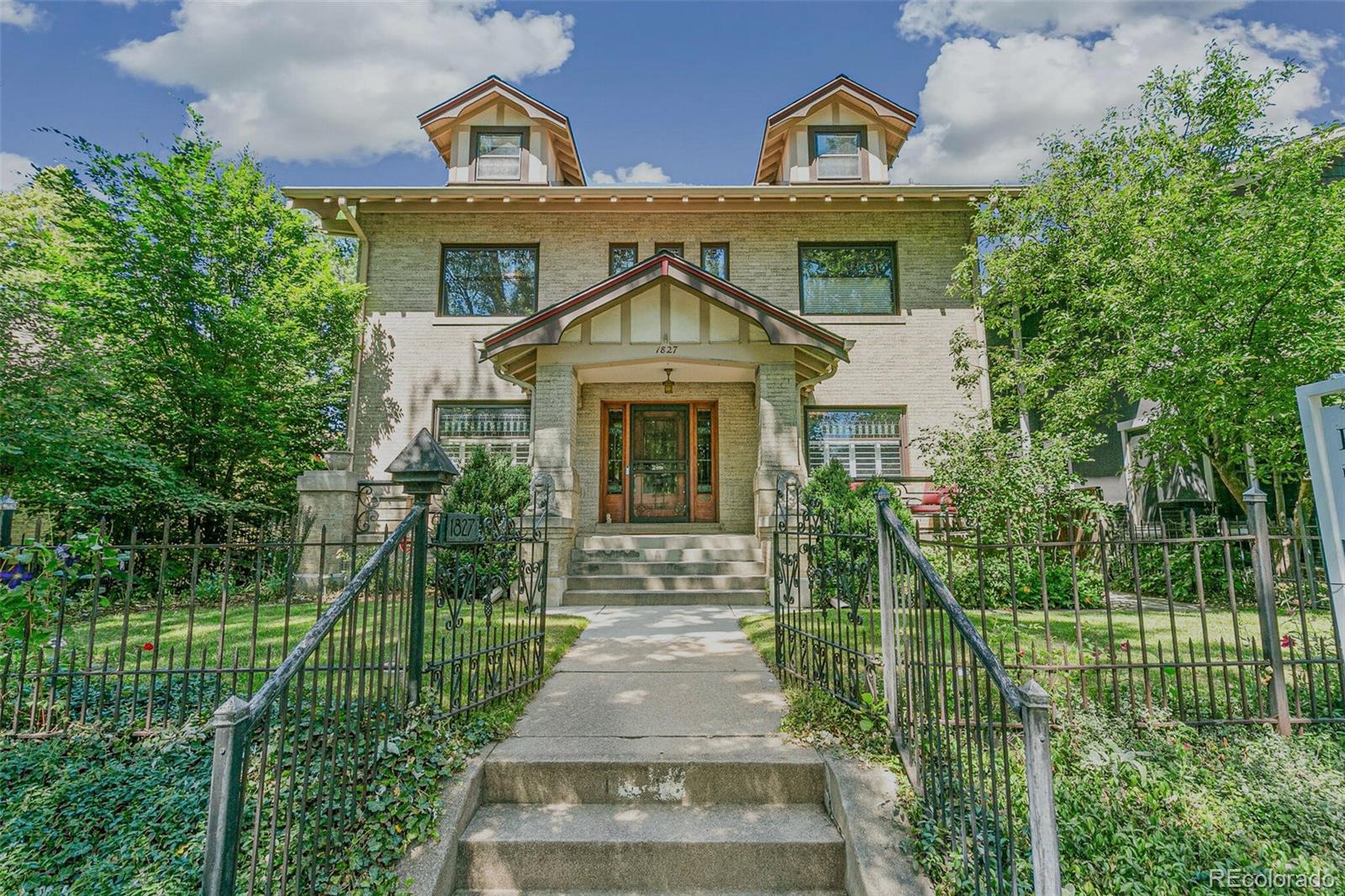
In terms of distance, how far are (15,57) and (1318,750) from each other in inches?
707

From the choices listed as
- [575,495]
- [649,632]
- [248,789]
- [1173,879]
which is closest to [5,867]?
[248,789]

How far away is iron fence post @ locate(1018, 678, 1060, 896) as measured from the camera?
193cm

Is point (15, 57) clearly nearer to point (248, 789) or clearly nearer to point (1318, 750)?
point (248, 789)

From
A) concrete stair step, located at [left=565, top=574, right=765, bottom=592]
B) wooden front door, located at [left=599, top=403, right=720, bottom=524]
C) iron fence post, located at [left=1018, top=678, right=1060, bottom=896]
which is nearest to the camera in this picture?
iron fence post, located at [left=1018, top=678, right=1060, bottom=896]

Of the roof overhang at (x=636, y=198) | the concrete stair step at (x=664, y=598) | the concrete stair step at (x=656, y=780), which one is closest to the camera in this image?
the concrete stair step at (x=656, y=780)

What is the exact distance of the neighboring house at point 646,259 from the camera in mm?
11953

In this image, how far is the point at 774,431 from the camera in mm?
9586

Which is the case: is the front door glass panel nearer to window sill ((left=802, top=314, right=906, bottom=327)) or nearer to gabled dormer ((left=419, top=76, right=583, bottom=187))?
window sill ((left=802, top=314, right=906, bottom=327))

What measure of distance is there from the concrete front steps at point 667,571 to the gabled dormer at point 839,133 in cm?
901

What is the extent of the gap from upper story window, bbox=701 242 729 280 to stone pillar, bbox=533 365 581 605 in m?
4.89

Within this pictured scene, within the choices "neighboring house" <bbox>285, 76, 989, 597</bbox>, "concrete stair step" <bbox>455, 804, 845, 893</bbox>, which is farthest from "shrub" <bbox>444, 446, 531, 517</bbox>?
"concrete stair step" <bbox>455, 804, 845, 893</bbox>

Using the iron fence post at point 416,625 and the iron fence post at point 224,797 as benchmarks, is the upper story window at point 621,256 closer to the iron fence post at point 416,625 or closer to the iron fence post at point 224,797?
the iron fence post at point 416,625

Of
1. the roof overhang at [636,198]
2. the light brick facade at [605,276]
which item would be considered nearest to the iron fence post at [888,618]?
the light brick facade at [605,276]

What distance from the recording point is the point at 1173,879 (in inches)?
104
